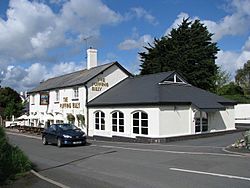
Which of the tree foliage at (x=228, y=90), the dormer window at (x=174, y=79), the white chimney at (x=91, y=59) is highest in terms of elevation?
the white chimney at (x=91, y=59)

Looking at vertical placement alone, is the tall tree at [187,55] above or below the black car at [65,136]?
above

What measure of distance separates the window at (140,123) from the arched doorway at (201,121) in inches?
156

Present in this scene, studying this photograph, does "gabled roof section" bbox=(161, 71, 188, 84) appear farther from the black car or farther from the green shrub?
the green shrub

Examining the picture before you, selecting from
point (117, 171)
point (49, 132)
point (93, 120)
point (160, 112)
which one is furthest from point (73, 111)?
point (117, 171)

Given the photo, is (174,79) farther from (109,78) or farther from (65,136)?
(65,136)

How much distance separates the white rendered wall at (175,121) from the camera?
2441 centimetres

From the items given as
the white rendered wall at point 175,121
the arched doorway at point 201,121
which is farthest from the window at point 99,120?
the arched doorway at point 201,121

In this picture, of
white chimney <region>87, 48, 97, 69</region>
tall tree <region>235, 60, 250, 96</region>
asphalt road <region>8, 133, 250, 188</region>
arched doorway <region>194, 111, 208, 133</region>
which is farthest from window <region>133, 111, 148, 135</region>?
tall tree <region>235, 60, 250, 96</region>

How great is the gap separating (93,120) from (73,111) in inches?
144

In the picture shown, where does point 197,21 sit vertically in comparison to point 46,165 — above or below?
above

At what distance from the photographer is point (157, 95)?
25.3 m

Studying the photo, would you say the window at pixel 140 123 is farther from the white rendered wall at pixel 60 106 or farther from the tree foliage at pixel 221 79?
the tree foliage at pixel 221 79

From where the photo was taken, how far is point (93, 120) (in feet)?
107

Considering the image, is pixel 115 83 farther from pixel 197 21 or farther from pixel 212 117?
pixel 197 21
